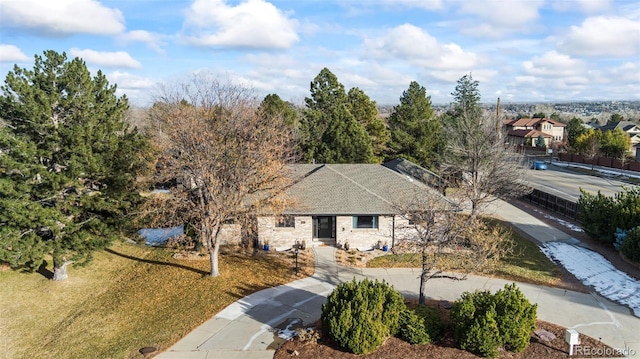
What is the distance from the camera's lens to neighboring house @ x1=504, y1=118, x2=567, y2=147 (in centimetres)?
7838

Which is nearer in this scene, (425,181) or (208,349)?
(208,349)

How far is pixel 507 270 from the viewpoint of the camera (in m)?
20.2

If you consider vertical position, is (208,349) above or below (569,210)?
below

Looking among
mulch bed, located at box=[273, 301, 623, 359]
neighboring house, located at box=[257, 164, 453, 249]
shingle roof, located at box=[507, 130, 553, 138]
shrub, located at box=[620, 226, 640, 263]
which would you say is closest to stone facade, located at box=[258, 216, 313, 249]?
neighboring house, located at box=[257, 164, 453, 249]

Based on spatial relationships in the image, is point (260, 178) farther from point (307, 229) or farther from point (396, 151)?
point (396, 151)

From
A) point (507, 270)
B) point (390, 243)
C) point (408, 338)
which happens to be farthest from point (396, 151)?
point (408, 338)

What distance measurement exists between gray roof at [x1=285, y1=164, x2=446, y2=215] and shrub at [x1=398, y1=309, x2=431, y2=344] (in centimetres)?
788

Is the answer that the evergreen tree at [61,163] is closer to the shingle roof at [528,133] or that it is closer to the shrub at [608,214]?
the shrub at [608,214]

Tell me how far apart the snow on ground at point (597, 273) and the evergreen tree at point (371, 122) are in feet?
61.6

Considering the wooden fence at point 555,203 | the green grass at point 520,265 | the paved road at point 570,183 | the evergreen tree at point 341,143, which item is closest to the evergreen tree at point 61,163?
the green grass at point 520,265

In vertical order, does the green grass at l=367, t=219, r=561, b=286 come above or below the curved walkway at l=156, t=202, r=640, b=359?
above

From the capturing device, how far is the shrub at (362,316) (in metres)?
12.7

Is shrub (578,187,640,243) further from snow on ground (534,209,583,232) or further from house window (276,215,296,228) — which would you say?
house window (276,215,296,228)

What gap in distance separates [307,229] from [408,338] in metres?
10.5
